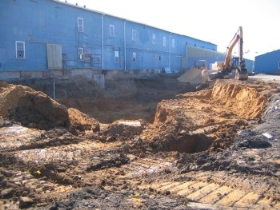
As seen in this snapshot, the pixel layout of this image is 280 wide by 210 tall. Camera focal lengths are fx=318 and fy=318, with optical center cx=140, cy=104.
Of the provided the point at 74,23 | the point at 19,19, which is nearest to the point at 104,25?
the point at 74,23

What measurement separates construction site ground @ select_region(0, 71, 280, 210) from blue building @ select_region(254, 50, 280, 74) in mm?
28622

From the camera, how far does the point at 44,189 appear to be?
5.79 m

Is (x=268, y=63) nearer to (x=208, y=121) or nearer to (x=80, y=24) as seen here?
(x=80, y=24)

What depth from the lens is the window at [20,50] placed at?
22.3 m

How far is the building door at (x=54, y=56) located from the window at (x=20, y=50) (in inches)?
81.7

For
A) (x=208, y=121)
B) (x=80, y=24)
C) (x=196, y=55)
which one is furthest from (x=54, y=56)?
(x=196, y=55)

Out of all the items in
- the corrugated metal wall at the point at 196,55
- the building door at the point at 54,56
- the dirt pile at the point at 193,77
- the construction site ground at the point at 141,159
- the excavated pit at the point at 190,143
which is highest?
the corrugated metal wall at the point at 196,55

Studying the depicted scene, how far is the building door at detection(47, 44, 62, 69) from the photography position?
80.0 feet

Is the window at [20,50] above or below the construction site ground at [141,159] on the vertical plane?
above

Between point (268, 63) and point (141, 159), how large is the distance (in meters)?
38.9

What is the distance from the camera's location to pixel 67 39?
26031mm

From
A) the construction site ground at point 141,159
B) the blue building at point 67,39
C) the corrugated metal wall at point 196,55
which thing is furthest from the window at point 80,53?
the corrugated metal wall at point 196,55

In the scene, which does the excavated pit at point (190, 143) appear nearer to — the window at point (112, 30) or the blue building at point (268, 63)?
the window at point (112, 30)

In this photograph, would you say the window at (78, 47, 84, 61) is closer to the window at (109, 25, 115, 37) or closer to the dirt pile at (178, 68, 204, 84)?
the window at (109, 25, 115, 37)
